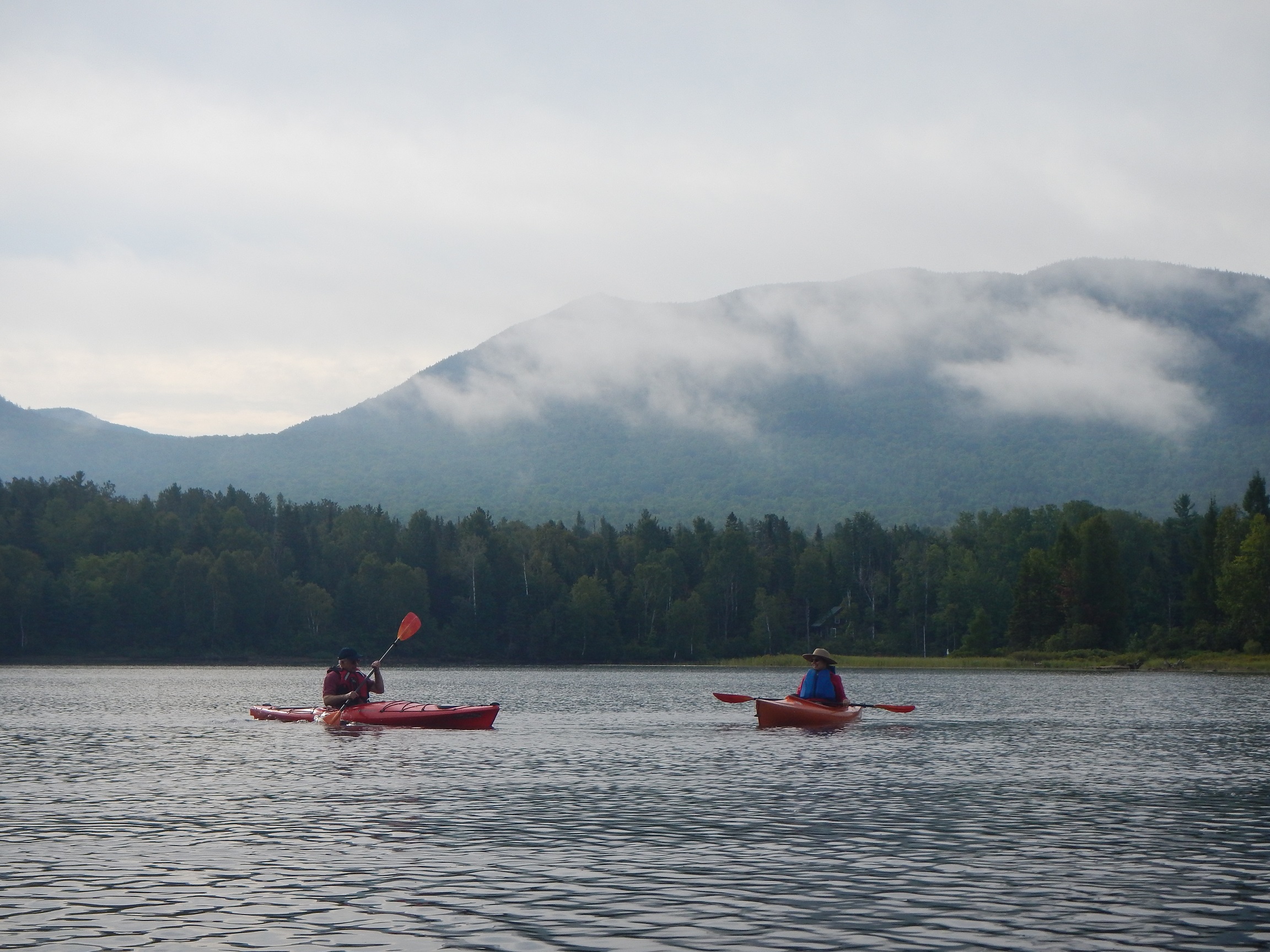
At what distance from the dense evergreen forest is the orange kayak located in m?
82.7

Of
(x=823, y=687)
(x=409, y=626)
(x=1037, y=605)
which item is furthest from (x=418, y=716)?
(x=1037, y=605)

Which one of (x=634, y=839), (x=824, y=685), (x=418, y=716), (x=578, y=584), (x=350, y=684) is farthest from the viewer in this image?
(x=578, y=584)

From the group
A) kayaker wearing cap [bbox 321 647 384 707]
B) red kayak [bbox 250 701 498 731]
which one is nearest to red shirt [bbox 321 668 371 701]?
kayaker wearing cap [bbox 321 647 384 707]

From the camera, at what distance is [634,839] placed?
20484mm

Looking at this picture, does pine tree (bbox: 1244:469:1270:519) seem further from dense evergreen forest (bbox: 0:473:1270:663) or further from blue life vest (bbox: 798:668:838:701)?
blue life vest (bbox: 798:668:838:701)

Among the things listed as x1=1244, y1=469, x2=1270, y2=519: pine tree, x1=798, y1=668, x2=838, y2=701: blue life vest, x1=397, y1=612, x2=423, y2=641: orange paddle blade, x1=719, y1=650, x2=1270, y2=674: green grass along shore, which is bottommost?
x1=719, y1=650, x2=1270, y2=674: green grass along shore

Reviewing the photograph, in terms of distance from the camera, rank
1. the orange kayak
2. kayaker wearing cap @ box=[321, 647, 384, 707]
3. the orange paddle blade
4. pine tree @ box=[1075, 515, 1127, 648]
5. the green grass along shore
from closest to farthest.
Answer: kayaker wearing cap @ box=[321, 647, 384, 707]
the orange kayak
the orange paddle blade
the green grass along shore
pine tree @ box=[1075, 515, 1127, 648]

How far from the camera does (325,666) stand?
13800cm

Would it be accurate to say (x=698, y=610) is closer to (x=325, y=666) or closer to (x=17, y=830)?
(x=325, y=666)

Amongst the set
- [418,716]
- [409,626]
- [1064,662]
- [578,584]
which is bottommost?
[1064,662]

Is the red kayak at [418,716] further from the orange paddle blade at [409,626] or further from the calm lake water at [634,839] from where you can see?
the orange paddle blade at [409,626]

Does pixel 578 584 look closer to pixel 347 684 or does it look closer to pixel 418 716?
pixel 347 684

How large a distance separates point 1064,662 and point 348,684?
9021cm

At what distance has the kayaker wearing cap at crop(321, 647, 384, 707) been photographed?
41.8 metres
